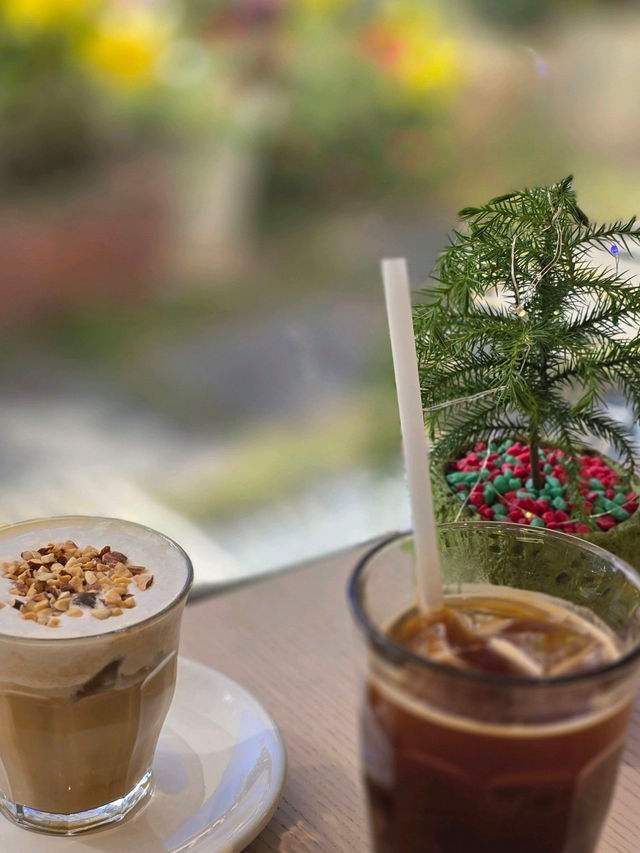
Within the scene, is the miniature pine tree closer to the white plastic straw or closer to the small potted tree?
the small potted tree

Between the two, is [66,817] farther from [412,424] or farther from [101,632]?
[412,424]

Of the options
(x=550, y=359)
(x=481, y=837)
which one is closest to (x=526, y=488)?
(x=550, y=359)

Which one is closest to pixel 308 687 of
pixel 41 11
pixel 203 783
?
pixel 203 783

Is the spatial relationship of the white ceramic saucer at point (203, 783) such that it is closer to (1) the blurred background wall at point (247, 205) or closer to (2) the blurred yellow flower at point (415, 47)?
(1) the blurred background wall at point (247, 205)

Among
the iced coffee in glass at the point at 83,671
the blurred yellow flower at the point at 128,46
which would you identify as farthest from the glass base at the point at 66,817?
the blurred yellow flower at the point at 128,46

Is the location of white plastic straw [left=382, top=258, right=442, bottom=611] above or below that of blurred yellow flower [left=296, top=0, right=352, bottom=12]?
below

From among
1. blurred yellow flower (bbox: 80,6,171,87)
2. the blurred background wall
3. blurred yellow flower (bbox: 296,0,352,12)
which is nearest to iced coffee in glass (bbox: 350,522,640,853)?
the blurred background wall

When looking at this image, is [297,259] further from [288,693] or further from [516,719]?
[516,719]
